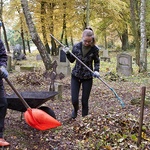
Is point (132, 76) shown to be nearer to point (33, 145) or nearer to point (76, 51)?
point (76, 51)

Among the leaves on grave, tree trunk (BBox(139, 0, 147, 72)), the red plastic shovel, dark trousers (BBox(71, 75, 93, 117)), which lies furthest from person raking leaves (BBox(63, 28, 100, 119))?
tree trunk (BBox(139, 0, 147, 72))

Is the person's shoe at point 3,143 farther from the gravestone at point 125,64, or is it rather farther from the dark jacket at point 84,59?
the gravestone at point 125,64

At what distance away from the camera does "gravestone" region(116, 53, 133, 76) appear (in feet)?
41.2

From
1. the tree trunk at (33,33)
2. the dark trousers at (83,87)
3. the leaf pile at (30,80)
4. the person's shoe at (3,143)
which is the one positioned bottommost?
the person's shoe at (3,143)

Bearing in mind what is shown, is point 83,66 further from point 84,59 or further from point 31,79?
point 31,79

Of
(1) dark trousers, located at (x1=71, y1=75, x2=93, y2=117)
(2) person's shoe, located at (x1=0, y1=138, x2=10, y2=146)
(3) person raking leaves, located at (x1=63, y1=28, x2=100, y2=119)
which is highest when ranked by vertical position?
(3) person raking leaves, located at (x1=63, y1=28, x2=100, y2=119)

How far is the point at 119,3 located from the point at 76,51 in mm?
17924

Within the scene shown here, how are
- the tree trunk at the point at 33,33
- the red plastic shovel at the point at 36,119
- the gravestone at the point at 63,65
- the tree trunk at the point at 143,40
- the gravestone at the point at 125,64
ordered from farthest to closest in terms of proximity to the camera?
the gravestone at the point at 125,64 < the gravestone at the point at 63,65 < the tree trunk at the point at 143,40 < the tree trunk at the point at 33,33 < the red plastic shovel at the point at 36,119

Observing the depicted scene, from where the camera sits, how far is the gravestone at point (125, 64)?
12562 millimetres

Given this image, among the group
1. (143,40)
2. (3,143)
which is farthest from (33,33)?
(3,143)

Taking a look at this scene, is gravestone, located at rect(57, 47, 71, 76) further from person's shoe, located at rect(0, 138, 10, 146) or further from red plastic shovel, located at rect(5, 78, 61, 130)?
person's shoe, located at rect(0, 138, 10, 146)

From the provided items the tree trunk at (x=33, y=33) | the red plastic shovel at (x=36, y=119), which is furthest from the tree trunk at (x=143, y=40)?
the red plastic shovel at (x=36, y=119)

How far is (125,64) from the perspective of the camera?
12750 millimetres

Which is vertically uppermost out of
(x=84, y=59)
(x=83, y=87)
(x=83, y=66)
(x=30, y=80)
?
(x=84, y=59)
